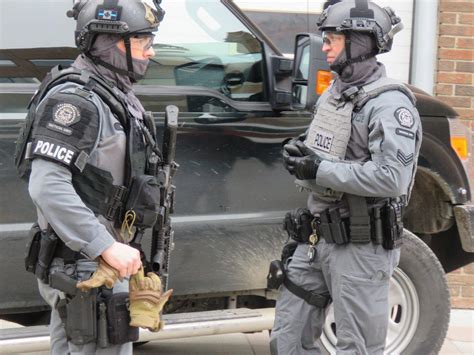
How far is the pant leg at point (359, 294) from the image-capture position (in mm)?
3357

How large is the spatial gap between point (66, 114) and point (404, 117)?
4.68ft

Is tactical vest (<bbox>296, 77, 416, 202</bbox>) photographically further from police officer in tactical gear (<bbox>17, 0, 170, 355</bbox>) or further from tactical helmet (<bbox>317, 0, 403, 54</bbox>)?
police officer in tactical gear (<bbox>17, 0, 170, 355</bbox>)

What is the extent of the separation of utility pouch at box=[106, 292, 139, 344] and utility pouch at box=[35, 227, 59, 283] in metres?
0.26

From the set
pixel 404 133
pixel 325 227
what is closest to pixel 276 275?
pixel 325 227

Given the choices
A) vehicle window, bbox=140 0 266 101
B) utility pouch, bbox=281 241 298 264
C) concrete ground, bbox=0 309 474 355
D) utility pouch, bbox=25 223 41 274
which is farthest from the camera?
concrete ground, bbox=0 309 474 355

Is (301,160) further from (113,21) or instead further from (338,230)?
(113,21)

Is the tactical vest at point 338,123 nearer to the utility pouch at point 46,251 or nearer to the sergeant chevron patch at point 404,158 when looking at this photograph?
the sergeant chevron patch at point 404,158

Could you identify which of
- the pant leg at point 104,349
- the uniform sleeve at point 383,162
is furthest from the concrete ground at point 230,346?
the pant leg at point 104,349

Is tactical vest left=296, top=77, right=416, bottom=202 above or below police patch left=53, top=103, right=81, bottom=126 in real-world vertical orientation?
below

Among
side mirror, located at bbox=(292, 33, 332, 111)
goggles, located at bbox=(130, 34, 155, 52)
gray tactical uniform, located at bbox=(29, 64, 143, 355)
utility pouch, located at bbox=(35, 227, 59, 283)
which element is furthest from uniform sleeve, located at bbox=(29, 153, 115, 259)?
side mirror, located at bbox=(292, 33, 332, 111)

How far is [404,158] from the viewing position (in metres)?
3.25

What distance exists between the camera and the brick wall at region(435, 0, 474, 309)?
19.5ft

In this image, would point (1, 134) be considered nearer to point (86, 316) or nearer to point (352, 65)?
point (86, 316)

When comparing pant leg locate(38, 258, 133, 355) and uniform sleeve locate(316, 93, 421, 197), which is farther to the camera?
uniform sleeve locate(316, 93, 421, 197)
